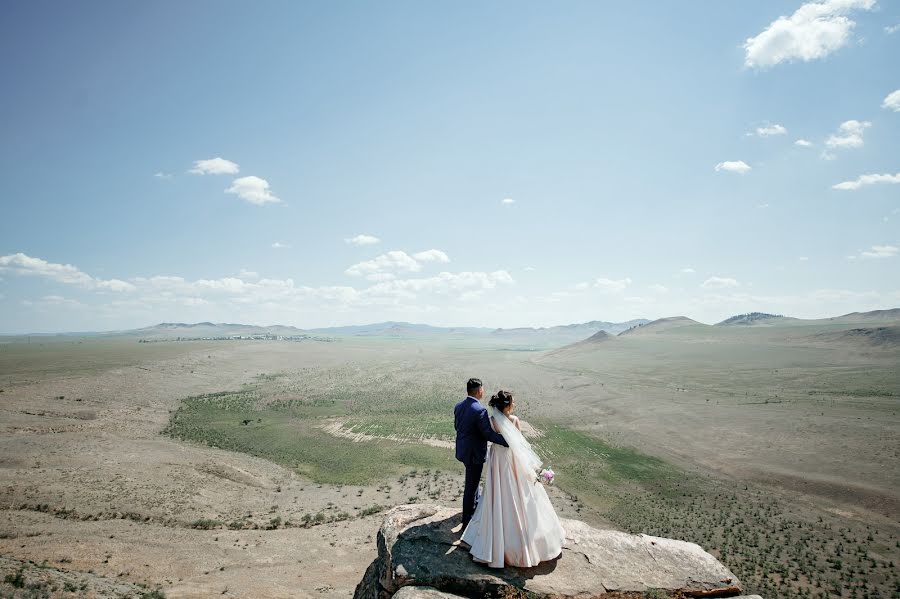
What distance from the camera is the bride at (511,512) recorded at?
6.89 metres

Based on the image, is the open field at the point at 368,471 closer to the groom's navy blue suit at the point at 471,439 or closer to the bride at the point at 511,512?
the bride at the point at 511,512

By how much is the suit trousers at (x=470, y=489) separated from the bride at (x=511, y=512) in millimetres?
285

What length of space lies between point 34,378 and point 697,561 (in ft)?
226

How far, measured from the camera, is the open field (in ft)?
48.1

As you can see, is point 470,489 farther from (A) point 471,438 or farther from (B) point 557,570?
(B) point 557,570

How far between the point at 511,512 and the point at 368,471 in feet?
71.7

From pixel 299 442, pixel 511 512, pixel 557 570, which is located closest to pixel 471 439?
pixel 511 512

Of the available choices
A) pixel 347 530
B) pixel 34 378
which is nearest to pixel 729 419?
pixel 347 530

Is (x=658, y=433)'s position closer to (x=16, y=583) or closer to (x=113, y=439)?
(x=16, y=583)

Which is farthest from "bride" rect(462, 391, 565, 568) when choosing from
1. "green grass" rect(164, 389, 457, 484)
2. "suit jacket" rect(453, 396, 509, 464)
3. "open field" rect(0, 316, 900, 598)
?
"green grass" rect(164, 389, 457, 484)

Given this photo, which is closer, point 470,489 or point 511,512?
point 511,512

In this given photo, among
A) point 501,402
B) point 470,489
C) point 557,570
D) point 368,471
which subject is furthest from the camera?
point 368,471

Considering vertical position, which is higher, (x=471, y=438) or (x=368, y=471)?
(x=471, y=438)

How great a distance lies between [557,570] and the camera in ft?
22.8
